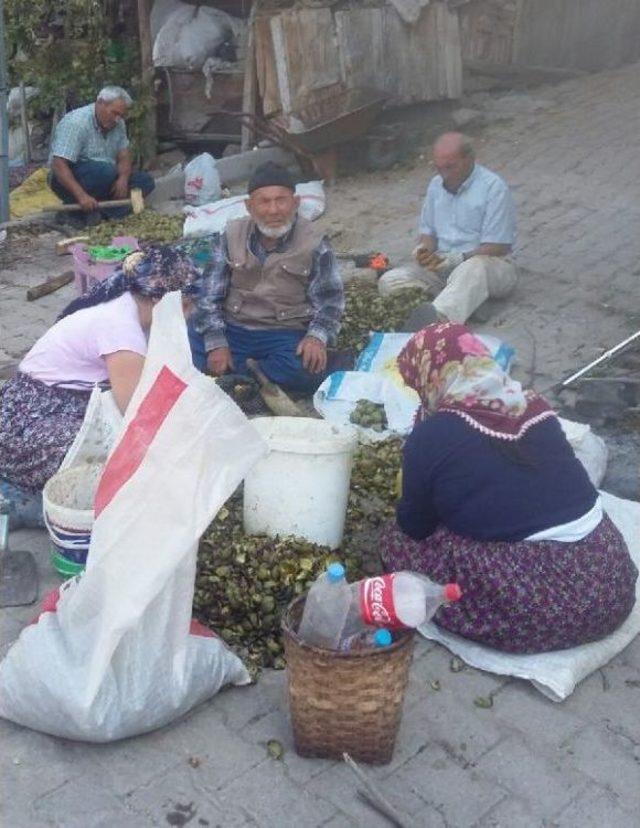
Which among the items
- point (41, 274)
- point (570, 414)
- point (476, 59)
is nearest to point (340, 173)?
point (476, 59)

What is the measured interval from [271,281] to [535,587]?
277 cm

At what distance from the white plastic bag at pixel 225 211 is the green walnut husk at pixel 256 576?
15.9 ft

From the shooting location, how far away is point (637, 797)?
313 centimetres

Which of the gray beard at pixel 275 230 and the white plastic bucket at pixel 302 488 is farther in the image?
the gray beard at pixel 275 230

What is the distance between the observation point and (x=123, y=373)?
423cm

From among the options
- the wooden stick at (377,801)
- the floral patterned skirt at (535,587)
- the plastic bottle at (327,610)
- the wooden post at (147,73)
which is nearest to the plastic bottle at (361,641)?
the plastic bottle at (327,610)

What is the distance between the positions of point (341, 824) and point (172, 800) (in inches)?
19.3

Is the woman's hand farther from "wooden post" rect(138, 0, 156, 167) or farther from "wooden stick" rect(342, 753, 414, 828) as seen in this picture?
"wooden post" rect(138, 0, 156, 167)

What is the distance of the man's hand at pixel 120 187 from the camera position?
9758 mm

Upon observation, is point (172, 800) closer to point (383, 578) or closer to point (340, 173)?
point (383, 578)

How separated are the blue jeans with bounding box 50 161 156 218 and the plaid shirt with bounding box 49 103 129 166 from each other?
0.25ft

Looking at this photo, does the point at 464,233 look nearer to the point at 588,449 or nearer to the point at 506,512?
the point at 588,449

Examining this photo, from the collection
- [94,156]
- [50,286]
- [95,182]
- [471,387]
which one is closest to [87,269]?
[50,286]

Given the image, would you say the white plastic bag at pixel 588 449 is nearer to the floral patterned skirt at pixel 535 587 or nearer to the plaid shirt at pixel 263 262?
the floral patterned skirt at pixel 535 587
